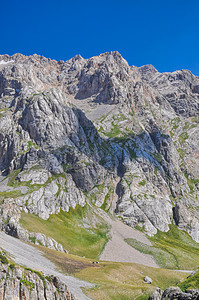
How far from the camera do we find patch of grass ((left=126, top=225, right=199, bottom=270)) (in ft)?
361

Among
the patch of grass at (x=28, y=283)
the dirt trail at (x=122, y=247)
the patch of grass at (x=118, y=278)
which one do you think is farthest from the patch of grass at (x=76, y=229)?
the patch of grass at (x=28, y=283)

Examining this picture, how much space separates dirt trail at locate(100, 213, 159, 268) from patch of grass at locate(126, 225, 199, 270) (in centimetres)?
466

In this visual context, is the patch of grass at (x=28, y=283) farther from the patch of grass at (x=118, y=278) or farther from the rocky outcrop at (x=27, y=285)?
the patch of grass at (x=118, y=278)

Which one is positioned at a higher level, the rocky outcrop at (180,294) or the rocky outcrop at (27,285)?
the rocky outcrop at (180,294)

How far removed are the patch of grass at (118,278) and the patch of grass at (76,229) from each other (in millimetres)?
34466

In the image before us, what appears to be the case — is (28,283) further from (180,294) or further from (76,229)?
(76,229)

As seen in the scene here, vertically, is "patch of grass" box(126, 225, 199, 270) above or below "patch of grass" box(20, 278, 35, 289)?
below

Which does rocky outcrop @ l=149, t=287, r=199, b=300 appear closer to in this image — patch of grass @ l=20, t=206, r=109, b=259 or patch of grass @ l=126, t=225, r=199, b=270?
patch of grass @ l=20, t=206, r=109, b=259

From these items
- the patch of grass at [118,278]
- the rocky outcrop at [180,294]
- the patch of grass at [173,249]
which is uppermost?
the rocky outcrop at [180,294]

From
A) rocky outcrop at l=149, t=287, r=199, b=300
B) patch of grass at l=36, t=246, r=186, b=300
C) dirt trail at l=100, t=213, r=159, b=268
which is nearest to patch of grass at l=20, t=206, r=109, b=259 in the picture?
dirt trail at l=100, t=213, r=159, b=268

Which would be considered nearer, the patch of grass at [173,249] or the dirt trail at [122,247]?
the dirt trail at [122,247]

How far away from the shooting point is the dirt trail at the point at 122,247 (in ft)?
341

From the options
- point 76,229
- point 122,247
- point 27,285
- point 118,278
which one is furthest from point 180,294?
point 76,229

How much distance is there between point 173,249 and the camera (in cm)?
12925
